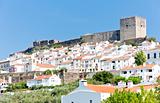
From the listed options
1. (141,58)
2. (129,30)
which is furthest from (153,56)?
(129,30)

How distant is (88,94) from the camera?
4306 cm

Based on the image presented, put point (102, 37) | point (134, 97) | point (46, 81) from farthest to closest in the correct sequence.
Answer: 1. point (102, 37)
2. point (46, 81)
3. point (134, 97)

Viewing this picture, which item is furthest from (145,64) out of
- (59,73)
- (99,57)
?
(99,57)

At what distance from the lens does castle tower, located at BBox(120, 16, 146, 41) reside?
11419 cm

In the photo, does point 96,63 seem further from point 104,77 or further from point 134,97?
point 134,97

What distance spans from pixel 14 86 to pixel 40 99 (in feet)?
80.6

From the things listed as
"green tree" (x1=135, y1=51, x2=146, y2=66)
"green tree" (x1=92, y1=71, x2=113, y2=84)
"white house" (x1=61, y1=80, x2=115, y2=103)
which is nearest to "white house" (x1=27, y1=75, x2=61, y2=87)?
"green tree" (x1=92, y1=71, x2=113, y2=84)

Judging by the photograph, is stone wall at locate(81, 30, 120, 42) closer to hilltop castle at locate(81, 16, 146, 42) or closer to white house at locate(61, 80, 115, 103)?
hilltop castle at locate(81, 16, 146, 42)

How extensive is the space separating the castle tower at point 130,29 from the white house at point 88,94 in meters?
70.1

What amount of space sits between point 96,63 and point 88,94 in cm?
5018

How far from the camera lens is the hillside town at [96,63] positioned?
46291 millimetres

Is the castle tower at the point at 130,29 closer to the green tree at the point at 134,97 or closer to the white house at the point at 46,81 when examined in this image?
the white house at the point at 46,81

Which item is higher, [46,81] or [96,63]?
Answer: [96,63]

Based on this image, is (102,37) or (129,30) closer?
(129,30)
